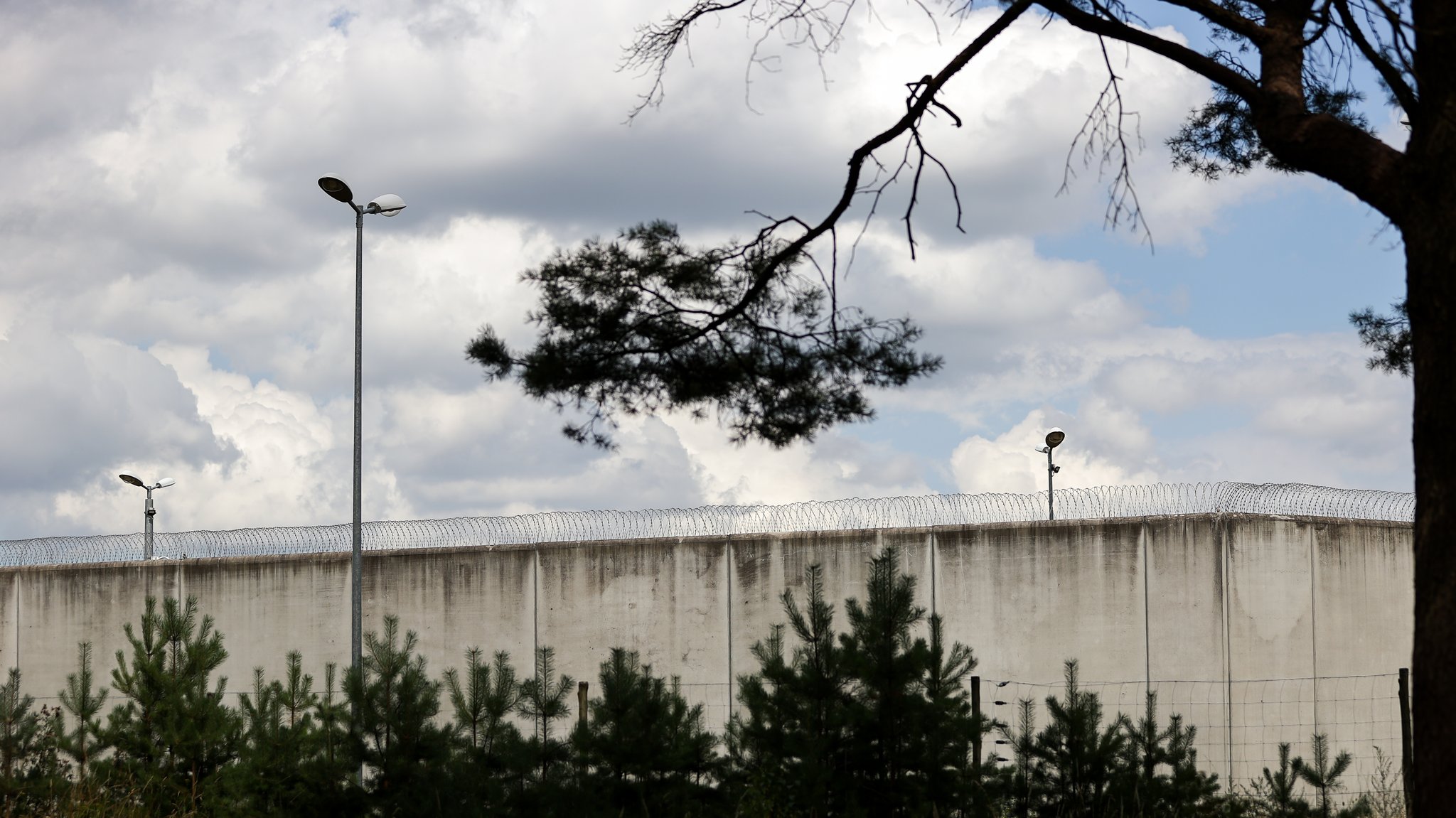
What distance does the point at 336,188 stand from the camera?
15.0 meters

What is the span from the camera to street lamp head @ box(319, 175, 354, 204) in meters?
14.9

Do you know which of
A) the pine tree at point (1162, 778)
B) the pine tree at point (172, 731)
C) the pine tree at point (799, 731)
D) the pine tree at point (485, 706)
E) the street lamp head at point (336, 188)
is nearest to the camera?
the pine tree at point (799, 731)

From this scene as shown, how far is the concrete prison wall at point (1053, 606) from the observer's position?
15844mm

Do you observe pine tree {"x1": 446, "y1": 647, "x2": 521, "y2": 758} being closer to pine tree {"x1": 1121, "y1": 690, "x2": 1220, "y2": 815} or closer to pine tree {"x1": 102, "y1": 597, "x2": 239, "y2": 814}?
pine tree {"x1": 102, "y1": 597, "x2": 239, "y2": 814}

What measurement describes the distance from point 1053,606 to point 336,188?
30.6 feet

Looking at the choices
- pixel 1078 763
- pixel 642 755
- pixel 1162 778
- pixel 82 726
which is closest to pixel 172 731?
pixel 82 726

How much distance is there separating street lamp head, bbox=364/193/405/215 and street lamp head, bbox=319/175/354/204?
0.75 feet

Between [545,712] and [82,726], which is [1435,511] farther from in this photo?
[82,726]

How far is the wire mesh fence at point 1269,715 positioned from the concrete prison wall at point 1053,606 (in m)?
0.02

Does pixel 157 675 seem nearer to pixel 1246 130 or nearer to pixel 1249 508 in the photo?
pixel 1246 130

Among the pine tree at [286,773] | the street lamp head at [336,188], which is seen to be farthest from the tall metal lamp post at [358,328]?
the pine tree at [286,773]

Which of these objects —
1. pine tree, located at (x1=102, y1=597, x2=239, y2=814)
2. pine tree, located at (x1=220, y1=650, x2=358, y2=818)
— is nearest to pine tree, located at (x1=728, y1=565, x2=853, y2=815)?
pine tree, located at (x1=220, y1=650, x2=358, y2=818)


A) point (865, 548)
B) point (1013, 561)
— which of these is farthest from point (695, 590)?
point (1013, 561)

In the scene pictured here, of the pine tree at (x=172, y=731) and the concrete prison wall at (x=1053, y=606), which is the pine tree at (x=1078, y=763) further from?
the concrete prison wall at (x=1053, y=606)
